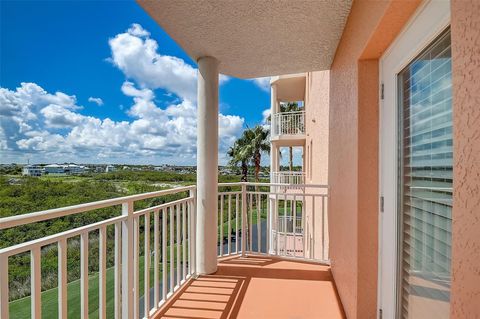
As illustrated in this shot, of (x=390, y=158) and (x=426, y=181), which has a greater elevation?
(x=390, y=158)

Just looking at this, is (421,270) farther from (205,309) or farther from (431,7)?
(205,309)

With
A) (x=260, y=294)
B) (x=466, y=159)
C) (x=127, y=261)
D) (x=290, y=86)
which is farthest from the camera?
(x=290, y=86)

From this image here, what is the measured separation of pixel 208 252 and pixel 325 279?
4.79ft

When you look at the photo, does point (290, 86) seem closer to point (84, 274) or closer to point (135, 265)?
point (135, 265)

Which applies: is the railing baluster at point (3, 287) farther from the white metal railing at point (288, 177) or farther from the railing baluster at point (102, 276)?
the white metal railing at point (288, 177)

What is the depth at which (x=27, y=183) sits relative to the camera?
9.08m

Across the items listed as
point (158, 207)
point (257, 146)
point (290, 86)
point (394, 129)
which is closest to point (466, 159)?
point (394, 129)

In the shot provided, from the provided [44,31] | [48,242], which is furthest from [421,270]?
[44,31]

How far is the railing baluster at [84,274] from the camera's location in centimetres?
161

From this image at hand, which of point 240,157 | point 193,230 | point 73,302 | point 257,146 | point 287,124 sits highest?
point 287,124

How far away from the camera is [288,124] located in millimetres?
10938

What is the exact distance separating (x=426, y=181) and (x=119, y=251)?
197 centimetres

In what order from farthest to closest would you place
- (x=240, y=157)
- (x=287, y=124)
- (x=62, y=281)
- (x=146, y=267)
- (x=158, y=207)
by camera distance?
(x=240, y=157) < (x=287, y=124) < (x=158, y=207) < (x=146, y=267) < (x=62, y=281)

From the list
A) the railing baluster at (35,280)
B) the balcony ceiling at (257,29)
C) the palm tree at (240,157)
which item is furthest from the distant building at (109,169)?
the palm tree at (240,157)
